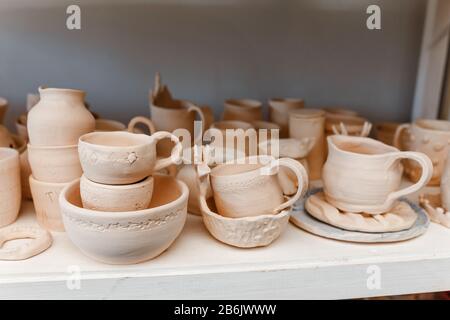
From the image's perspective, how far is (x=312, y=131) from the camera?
883 millimetres

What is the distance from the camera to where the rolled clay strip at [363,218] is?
0.67 metres

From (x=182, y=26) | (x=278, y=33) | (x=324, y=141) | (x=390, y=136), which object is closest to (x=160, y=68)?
(x=182, y=26)

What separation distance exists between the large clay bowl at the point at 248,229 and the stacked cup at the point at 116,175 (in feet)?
0.35

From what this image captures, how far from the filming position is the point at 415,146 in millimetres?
860

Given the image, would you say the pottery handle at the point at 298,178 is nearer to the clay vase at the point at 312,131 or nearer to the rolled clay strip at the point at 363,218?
the rolled clay strip at the point at 363,218

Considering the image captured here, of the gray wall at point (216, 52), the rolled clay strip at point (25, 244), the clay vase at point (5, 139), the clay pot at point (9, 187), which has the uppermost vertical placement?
the gray wall at point (216, 52)

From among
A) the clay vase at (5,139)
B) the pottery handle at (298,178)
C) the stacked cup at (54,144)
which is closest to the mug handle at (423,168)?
the pottery handle at (298,178)

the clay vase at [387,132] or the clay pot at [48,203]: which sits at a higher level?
the clay vase at [387,132]

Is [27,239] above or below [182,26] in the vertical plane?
below

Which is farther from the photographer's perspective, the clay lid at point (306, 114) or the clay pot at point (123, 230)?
the clay lid at point (306, 114)

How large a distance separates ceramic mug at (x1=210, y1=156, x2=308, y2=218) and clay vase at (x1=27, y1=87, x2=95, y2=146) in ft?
0.72

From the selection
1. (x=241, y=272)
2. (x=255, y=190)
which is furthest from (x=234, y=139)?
(x=241, y=272)
